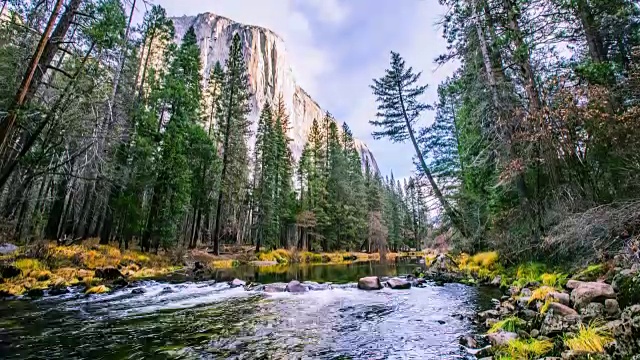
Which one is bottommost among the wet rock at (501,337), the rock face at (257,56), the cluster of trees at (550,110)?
the wet rock at (501,337)

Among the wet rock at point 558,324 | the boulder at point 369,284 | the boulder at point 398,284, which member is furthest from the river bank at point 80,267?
the wet rock at point 558,324

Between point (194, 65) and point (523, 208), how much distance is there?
2322cm

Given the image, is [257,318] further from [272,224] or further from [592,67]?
[272,224]

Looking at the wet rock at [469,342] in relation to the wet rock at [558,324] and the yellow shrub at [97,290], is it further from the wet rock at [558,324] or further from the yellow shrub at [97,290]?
the yellow shrub at [97,290]

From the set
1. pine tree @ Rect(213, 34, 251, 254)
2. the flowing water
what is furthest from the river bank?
pine tree @ Rect(213, 34, 251, 254)

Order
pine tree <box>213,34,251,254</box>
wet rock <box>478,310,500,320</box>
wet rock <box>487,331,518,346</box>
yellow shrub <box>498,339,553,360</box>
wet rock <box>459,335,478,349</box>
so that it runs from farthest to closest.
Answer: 1. pine tree <box>213,34,251,254</box>
2. wet rock <box>478,310,500,320</box>
3. wet rock <box>459,335,478,349</box>
4. wet rock <box>487,331,518,346</box>
5. yellow shrub <box>498,339,553,360</box>

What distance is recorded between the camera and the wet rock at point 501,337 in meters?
4.49

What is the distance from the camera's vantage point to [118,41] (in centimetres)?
855

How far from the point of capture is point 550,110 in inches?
306

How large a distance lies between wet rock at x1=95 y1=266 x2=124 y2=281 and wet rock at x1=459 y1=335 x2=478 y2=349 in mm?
13207

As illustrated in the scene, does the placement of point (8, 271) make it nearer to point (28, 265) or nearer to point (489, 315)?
point (28, 265)

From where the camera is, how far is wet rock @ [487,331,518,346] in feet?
14.7

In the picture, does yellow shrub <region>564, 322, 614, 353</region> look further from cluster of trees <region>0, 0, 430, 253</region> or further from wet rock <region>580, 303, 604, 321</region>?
cluster of trees <region>0, 0, 430, 253</region>

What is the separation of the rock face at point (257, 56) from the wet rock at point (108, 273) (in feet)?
231
